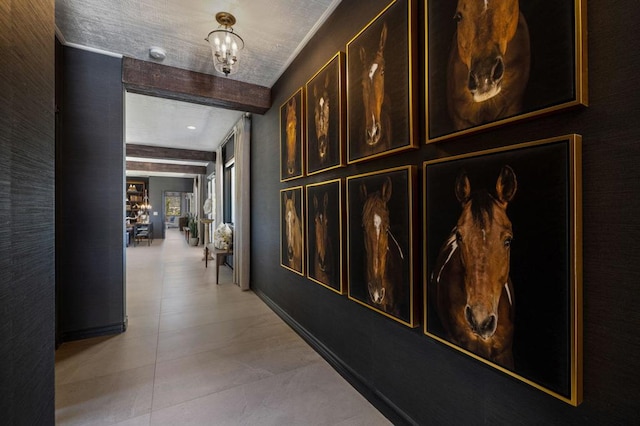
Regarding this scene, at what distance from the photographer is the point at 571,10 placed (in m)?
0.92

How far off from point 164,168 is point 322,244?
9.46 metres

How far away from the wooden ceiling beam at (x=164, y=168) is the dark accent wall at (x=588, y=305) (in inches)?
363

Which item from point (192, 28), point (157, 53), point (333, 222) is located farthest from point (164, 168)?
point (333, 222)

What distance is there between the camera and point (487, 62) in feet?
3.79

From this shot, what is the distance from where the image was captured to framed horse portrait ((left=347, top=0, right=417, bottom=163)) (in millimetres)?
1526

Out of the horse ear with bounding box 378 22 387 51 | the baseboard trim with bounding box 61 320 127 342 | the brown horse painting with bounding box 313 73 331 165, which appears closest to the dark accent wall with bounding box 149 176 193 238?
the baseboard trim with bounding box 61 320 127 342

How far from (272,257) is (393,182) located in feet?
8.07

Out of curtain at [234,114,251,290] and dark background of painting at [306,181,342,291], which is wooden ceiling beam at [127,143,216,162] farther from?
dark background of painting at [306,181,342,291]

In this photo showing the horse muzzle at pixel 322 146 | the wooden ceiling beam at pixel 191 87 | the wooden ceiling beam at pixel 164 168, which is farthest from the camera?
the wooden ceiling beam at pixel 164 168

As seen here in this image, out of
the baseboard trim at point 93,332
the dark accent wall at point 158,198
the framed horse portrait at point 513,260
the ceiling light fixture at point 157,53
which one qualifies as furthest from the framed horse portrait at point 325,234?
the dark accent wall at point 158,198

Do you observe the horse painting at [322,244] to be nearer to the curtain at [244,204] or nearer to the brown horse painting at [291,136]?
the brown horse painting at [291,136]

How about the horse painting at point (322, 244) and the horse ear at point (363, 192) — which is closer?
the horse ear at point (363, 192)

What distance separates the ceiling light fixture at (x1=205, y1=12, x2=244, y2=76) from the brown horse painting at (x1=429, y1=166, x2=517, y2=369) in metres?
2.16

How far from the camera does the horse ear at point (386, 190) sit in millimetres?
1670
